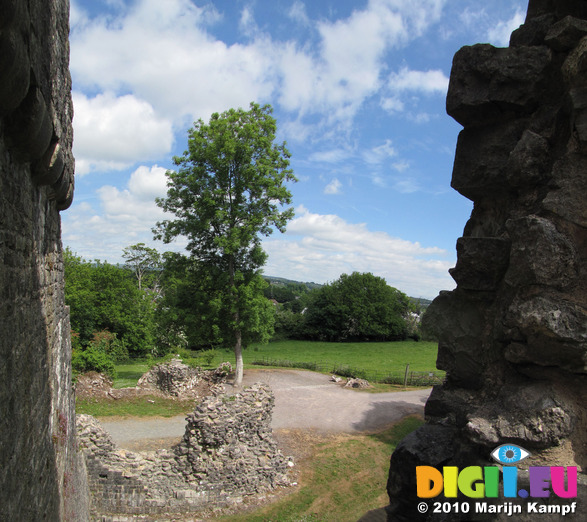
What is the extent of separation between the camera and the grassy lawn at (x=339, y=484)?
9633 mm

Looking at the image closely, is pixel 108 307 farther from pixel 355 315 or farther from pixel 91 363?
pixel 355 315

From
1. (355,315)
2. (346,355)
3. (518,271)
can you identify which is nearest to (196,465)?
(518,271)

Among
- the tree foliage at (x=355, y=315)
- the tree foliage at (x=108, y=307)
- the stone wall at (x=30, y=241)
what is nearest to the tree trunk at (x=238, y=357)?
the tree foliage at (x=108, y=307)

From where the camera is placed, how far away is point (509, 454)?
3574 mm

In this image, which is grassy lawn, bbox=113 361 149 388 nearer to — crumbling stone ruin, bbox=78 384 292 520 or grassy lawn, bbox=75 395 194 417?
grassy lawn, bbox=75 395 194 417

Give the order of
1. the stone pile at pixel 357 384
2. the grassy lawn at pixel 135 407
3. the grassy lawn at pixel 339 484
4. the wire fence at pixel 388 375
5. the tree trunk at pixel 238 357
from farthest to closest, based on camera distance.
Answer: the wire fence at pixel 388 375 < the stone pile at pixel 357 384 < the tree trunk at pixel 238 357 < the grassy lawn at pixel 135 407 < the grassy lawn at pixel 339 484

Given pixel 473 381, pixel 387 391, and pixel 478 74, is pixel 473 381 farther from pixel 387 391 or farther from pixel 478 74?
pixel 387 391

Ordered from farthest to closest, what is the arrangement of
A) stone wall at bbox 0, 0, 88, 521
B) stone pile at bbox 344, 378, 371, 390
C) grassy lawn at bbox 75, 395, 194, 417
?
stone pile at bbox 344, 378, 371, 390 → grassy lawn at bbox 75, 395, 194, 417 → stone wall at bbox 0, 0, 88, 521

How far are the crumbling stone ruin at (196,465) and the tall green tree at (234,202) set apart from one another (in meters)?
8.89

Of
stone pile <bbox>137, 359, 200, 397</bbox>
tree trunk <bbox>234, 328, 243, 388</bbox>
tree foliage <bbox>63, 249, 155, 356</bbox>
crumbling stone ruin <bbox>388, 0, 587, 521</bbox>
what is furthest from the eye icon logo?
tree foliage <bbox>63, 249, 155, 356</bbox>

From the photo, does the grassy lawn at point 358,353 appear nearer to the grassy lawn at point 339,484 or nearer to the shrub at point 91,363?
the shrub at point 91,363

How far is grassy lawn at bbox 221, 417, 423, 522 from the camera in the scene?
9633mm

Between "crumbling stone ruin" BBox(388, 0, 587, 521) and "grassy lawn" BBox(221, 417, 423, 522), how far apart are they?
221 inches

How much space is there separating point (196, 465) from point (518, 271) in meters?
9.04
